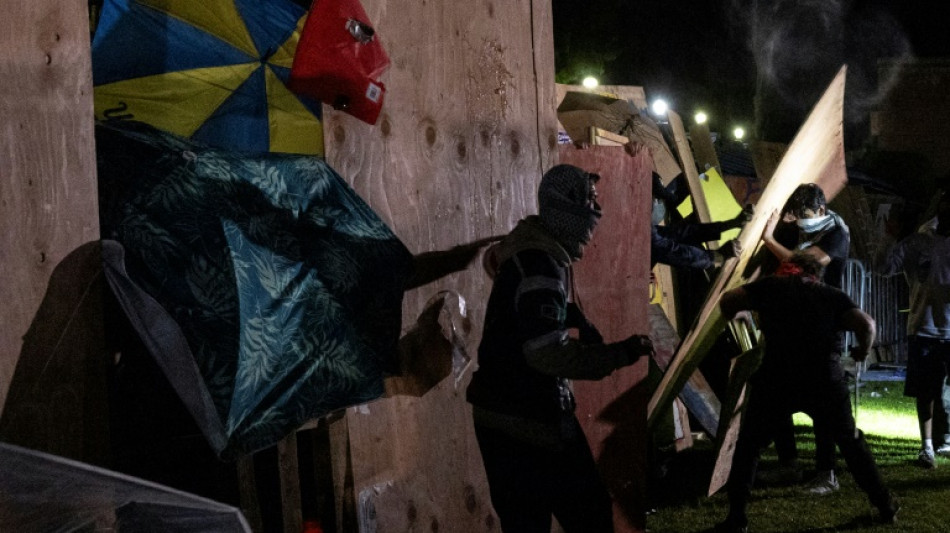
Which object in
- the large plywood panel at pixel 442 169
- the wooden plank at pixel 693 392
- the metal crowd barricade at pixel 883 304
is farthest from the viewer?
the metal crowd barricade at pixel 883 304

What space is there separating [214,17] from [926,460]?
7059 mm

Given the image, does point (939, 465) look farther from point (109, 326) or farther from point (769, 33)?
point (769, 33)

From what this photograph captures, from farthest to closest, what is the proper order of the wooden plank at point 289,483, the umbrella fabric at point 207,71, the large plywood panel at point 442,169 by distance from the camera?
the umbrella fabric at point 207,71 → the large plywood panel at point 442,169 → the wooden plank at point 289,483

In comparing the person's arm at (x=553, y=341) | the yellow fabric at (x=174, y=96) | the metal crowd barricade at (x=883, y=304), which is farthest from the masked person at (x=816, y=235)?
the metal crowd barricade at (x=883, y=304)

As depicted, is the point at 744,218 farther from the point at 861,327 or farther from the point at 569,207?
the point at 569,207

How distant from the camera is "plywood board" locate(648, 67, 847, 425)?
6496mm

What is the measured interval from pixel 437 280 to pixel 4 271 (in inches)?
90.0

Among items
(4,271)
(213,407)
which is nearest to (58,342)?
(4,271)

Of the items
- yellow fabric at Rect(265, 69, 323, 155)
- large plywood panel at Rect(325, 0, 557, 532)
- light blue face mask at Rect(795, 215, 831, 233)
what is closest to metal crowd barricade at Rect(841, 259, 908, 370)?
light blue face mask at Rect(795, 215, 831, 233)

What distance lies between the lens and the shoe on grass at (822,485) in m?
6.83

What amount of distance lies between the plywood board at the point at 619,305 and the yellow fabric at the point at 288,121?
254 cm

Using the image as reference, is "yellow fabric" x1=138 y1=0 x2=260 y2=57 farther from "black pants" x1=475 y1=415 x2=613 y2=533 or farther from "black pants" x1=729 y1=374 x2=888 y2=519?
"black pants" x1=729 y1=374 x2=888 y2=519

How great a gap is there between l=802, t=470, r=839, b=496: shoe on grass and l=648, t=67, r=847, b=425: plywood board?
134cm

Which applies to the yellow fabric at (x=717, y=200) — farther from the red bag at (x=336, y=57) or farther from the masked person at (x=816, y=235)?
the red bag at (x=336, y=57)
